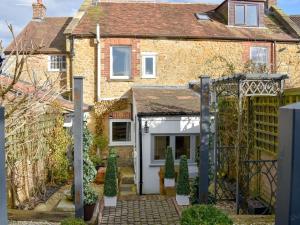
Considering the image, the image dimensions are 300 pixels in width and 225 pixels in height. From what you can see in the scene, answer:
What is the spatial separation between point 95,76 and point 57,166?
660 cm

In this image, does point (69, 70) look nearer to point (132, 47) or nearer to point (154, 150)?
point (132, 47)

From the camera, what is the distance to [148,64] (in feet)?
60.4

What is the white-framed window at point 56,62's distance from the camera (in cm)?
1938

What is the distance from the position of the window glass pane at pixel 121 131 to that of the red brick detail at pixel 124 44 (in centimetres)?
248

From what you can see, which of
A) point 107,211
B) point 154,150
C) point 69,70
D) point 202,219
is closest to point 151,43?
point 69,70

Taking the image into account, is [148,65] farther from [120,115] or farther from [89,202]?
[89,202]

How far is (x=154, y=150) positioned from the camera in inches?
527

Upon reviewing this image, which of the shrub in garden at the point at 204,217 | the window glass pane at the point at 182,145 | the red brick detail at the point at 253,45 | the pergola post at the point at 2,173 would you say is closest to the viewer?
the pergola post at the point at 2,173

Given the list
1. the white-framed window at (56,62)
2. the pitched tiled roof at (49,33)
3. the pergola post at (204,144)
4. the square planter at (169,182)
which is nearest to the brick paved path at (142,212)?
the square planter at (169,182)

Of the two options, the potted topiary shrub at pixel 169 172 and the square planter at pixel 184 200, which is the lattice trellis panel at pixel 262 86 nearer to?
the square planter at pixel 184 200

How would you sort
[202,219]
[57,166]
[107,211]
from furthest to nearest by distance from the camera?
[57,166]
[107,211]
[202,219]

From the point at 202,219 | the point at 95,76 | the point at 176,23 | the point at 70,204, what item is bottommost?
the point at 70,204

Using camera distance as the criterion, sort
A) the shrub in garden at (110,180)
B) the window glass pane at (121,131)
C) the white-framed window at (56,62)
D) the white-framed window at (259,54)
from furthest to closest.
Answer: the white-framed window at (56,62) → the white-framed window at (259,54) → the window glass pane at (121,131) → the shrub in garden at (110,180)

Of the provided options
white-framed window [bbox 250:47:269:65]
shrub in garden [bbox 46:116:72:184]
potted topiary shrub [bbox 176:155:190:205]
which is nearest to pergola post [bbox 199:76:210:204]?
potted topiary shrub [bbox 176:155:190:205]
